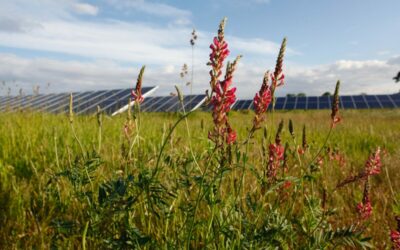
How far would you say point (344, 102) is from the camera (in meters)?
24.6

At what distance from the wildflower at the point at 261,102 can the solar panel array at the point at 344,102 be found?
69.0ft

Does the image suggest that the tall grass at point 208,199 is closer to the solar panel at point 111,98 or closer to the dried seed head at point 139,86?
the dried seed head at point 139,86

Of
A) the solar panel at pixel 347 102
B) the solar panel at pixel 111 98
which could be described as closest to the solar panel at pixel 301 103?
the solar panel at pixel 347 102

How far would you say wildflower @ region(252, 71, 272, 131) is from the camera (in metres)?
1.32

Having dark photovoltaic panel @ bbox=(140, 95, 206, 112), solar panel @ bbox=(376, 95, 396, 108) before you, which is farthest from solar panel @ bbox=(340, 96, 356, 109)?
dark photovoltaic panel @ bbox=(140, 95, 206, 112)

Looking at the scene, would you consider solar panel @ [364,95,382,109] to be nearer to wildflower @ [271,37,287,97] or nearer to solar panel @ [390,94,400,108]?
solar panel @ [390,94,400,108]

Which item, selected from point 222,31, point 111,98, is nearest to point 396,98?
point 111,98

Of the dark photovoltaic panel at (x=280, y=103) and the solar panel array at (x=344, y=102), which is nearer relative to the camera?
the solar panel array at (x=344, y=102)

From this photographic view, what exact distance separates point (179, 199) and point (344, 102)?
24.5m

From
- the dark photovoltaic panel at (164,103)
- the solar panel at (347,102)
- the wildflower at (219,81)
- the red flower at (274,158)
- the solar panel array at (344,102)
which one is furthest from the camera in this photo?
the solar panel at (347,102)

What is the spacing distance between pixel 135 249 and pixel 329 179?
2385mm

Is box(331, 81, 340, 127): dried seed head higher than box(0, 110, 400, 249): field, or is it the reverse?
box(331, 81, 340, 127): dried seed head

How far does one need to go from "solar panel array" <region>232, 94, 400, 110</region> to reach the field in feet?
63.7

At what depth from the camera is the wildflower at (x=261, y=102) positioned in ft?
4.34
